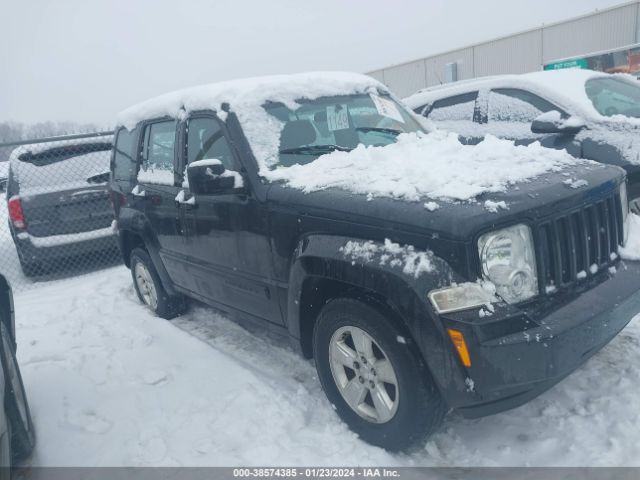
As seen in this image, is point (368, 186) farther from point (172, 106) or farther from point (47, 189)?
point (47, 189)

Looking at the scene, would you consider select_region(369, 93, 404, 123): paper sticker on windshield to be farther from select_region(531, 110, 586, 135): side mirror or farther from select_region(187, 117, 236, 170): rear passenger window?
select_region(531, 110, 586, 135): side mirror

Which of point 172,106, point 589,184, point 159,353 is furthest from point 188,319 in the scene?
point 589,184

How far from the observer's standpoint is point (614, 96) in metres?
5.62

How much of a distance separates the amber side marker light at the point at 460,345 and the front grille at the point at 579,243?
1.74ft

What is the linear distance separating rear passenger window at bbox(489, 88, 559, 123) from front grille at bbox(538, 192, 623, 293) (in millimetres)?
2785

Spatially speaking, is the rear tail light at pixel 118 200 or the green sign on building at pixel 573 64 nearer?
the rear tail light at pixel 118 200

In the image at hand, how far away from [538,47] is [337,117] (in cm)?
2143

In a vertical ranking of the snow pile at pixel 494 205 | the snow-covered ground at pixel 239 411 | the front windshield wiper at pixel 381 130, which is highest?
the front windshield wiper at pixel 381 130

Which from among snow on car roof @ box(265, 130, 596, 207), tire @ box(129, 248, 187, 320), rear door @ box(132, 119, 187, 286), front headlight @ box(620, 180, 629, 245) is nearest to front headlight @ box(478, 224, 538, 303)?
snow on car roof @ box(265, 130, 596, 207)

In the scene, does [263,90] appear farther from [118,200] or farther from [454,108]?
[454,108]

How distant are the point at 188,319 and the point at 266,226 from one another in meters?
2.22

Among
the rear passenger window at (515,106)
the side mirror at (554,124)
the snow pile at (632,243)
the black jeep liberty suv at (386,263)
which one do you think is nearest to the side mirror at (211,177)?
the black jeep liberty suv at (386,263)

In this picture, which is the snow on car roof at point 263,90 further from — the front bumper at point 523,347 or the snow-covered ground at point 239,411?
the front bumper at point 523,347

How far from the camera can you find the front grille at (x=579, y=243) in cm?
247
